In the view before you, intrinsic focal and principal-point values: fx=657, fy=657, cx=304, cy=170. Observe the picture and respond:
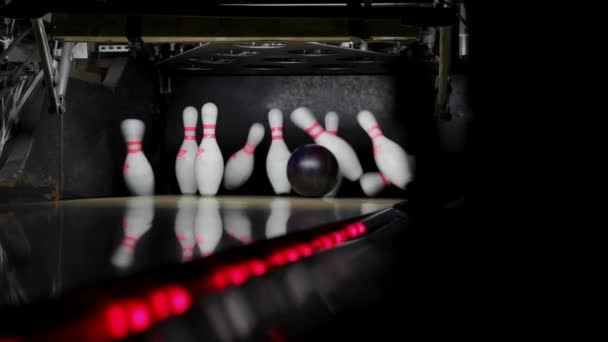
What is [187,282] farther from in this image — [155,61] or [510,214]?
[155,61]

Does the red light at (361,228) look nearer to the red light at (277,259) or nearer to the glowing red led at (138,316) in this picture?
the red light at (277,259)

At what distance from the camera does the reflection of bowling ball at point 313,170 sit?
258 cm

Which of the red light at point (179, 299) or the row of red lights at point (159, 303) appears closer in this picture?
the row of red lights at point (159, 303)

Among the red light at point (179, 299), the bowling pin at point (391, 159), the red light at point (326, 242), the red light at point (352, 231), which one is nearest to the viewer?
the red light at point (179, 299)

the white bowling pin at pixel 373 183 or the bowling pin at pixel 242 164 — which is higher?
the bowling pin at pixel 242 164

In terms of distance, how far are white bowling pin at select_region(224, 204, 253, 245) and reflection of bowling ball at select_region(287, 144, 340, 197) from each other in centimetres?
81

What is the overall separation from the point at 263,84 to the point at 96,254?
7.68ft

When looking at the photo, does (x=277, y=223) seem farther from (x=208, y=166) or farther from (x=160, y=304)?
(x=208, y=166)

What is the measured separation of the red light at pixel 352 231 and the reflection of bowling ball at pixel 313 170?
1087mm

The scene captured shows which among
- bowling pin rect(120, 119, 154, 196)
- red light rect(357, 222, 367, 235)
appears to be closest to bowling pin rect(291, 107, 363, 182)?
bowling pin rect(120, 119, 154, 196)

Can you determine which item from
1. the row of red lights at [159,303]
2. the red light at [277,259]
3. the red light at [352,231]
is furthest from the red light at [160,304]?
the red light at [352,231]

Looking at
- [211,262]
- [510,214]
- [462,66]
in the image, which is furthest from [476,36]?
[211,262]

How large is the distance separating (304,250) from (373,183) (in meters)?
1.79

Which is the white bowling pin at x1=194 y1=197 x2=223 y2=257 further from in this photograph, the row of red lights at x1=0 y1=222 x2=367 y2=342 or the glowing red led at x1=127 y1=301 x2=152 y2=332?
the glowing red led at x1=127 y1=301 x2=152 y2=332
